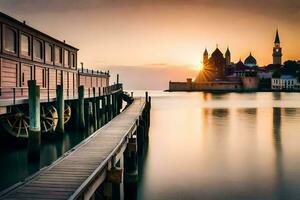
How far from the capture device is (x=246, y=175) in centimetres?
2091

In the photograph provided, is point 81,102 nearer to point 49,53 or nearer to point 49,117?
point 49,117

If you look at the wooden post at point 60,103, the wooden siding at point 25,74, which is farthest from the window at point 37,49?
the wooden post at point 60,103

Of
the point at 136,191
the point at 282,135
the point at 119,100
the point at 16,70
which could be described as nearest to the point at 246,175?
the point at 136,191

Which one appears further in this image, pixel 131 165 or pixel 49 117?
pixel 49 117

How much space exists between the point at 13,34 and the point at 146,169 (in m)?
13.2

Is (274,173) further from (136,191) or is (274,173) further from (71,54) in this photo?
(71,54)

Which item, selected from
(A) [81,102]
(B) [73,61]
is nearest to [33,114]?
(A) [81,102]

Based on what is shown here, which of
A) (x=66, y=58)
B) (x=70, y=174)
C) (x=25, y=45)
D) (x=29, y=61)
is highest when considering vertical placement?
(x=25, y=45)

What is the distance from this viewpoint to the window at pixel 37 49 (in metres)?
27.3

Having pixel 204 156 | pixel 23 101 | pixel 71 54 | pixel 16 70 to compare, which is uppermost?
pixel 71 54

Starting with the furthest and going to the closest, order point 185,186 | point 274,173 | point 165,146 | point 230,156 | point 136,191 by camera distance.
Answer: point 165,146
point 230,156
point 274,173
point 185,186
point 136,191

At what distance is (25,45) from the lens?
84.3 ft

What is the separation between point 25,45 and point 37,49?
2425 millimetres

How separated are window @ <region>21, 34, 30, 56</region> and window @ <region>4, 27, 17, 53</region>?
1.12m
